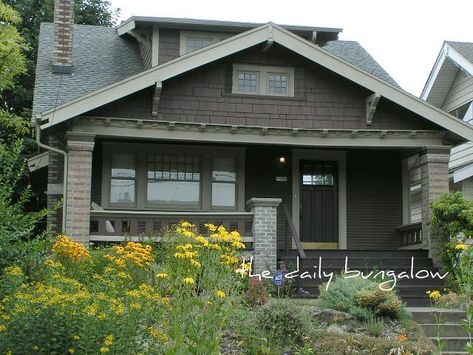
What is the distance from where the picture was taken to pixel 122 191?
52.0ft

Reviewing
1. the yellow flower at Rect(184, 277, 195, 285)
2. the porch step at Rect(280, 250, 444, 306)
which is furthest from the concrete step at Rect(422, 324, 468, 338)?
the yellow flower at Rect(184, 277, 195, 285)

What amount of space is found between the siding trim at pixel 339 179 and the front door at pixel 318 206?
113 mm

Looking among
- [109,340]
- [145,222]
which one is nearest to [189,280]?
[109,340]

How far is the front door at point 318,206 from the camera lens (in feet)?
55.5

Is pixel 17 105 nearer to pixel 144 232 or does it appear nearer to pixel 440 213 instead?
pixel 144 232

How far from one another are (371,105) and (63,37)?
7.22 meters

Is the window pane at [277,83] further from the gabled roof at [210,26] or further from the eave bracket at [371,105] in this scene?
the eave bracket at [371,105]

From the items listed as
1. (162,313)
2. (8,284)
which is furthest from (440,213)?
(8,284)

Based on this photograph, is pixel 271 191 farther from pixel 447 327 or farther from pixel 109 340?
pixel 109 340

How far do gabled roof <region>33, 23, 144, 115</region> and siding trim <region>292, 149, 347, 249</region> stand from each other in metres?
4.34

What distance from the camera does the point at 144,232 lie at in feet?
46.3

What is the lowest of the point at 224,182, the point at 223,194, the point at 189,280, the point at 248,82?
the point at 189,280

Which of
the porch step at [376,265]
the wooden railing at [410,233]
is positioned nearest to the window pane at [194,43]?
the porch step at [376,265]

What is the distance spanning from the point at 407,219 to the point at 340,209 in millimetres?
1608
